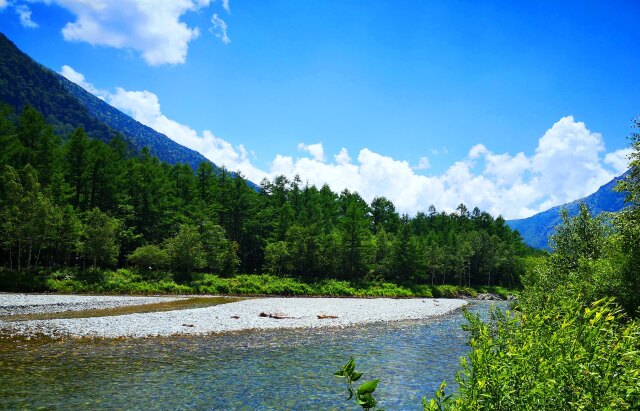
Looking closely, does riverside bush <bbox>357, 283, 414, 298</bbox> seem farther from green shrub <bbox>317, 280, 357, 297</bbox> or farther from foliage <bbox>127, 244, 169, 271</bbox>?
foliage <bbox>127, 244, 169, 271</bbox>

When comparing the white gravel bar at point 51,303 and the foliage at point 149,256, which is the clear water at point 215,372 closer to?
the white gravel bar at point 51,303

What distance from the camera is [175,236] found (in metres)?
78.6

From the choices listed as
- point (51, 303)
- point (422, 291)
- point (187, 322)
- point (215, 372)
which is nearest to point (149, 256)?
point (51, 303)

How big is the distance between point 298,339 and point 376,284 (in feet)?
192

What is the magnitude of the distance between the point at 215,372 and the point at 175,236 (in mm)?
65484

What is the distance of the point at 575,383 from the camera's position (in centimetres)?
505

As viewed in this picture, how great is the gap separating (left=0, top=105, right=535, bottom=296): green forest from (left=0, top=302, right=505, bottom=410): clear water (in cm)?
3597

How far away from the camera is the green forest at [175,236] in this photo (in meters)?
54.7

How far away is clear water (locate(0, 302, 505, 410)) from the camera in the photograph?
46.6 feet

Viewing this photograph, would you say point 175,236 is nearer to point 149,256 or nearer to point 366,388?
point 149,256

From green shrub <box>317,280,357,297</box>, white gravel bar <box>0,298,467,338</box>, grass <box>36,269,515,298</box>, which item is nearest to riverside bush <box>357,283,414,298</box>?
grass <box>36,269,515,298</box>

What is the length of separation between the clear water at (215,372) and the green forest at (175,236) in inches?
1416

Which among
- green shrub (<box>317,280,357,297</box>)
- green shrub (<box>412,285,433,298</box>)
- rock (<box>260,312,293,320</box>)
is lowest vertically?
green shrub (<box>412,285,433,298</box>)

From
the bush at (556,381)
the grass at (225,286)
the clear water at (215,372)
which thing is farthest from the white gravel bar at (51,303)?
the bush at (556,381)
